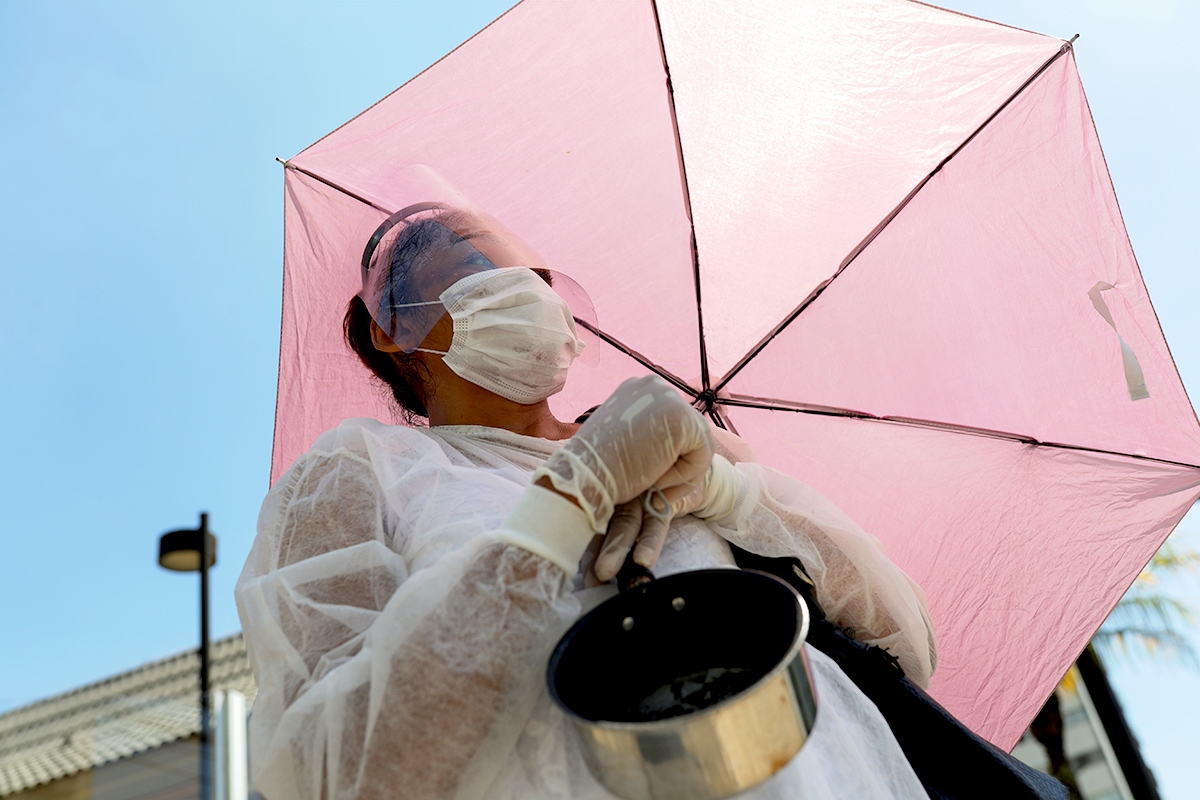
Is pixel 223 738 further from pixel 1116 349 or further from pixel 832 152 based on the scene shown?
pixel 1116 349

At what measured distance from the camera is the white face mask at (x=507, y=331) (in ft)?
7.55

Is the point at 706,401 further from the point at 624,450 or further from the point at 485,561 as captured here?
the point at 485,561

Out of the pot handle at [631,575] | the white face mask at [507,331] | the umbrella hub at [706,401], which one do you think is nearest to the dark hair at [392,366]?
the white face mask at [507,331]

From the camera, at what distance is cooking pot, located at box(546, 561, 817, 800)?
115cm

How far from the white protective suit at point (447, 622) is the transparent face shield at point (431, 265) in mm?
359

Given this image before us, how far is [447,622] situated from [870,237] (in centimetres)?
198

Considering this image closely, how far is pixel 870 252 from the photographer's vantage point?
9.44 feet

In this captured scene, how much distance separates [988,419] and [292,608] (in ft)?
6.97

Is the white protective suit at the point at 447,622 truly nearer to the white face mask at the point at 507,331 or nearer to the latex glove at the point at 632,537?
the latex glove at the point at 632,537

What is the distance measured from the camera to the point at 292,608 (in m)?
1.71

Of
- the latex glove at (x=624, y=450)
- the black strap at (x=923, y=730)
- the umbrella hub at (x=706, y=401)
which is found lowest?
the black strap at (x=923, y=730)

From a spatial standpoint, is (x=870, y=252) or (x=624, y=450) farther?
(x=870, y=252)

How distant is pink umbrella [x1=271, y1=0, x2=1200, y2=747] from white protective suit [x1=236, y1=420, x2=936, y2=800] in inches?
28.4

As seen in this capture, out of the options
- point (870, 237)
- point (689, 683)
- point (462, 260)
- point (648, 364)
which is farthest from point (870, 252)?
point (689, 683)
